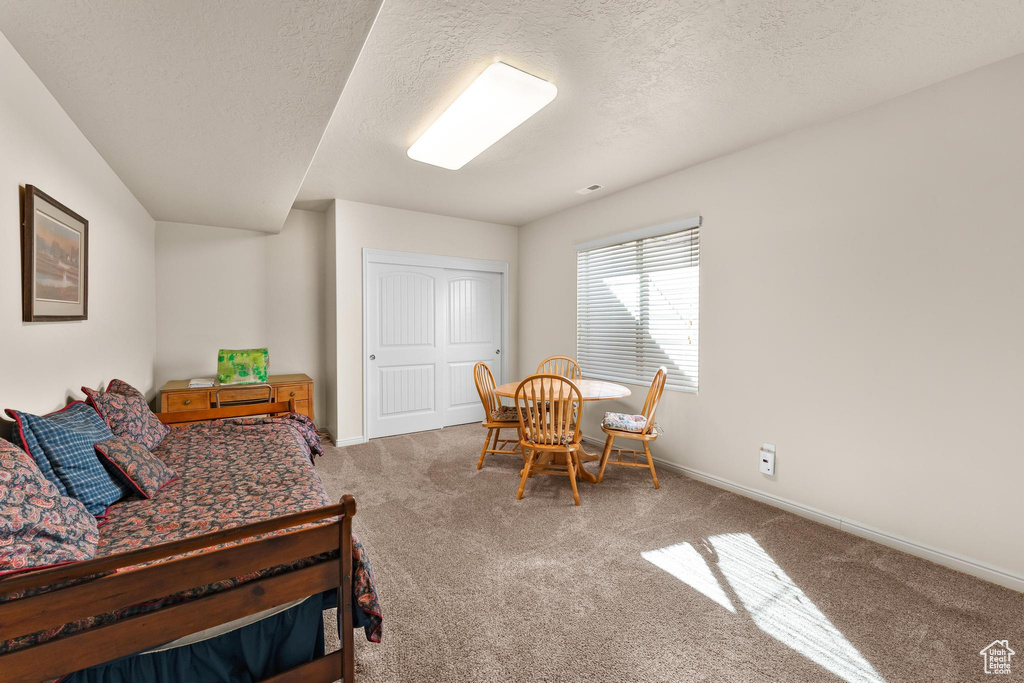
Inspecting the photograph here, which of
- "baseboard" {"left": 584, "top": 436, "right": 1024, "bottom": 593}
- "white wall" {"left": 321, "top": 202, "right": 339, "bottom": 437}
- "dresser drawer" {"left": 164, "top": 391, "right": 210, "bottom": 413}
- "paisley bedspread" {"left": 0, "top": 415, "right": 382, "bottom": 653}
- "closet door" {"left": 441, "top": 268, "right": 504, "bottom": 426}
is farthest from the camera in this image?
"closet door" {"left": 441, "top": 268, "right": 504, "bottom": 426}

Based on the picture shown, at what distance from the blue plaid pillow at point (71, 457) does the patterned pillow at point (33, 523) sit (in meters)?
0.22

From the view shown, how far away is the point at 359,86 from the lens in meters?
2.28

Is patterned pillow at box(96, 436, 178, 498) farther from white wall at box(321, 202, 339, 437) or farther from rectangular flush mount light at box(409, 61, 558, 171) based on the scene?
white wall at box(321, 202, 339, 437)

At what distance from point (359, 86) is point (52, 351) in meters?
1.89

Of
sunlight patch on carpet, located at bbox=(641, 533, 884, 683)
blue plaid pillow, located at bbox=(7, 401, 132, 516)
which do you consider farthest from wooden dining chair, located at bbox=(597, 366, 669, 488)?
blue plaid pillow, located at bbox=(7, 401, 132, 516)

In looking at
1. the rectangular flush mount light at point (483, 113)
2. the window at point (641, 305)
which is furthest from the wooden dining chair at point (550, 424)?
the rectangular flush mount light at point (483, 113)

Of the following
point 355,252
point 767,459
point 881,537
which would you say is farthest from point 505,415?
point 881,537

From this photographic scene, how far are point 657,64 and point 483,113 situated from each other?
93 centimetres

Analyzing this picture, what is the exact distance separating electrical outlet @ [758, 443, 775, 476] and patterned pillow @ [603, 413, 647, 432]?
80cm

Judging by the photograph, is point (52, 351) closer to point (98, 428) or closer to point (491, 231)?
point (98, 428)

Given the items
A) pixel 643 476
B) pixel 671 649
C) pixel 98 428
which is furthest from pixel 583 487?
pixel 98 428

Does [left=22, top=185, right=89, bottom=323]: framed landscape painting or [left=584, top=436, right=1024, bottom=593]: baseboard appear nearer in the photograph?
[left=22, top=185, right=89, bottom=323]: framed landscape painting

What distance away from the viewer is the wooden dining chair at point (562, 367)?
4.47 metres

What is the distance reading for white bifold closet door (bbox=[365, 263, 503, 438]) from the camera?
465 centimetres
